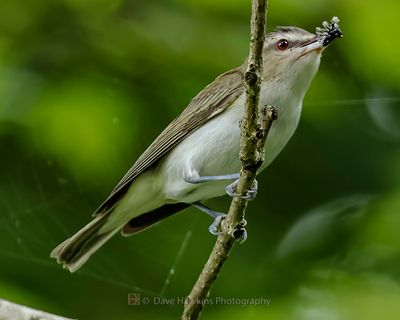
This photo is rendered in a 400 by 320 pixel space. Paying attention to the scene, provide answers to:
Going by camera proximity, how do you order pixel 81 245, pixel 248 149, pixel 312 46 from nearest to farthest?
pixel 248 149 < pixel 312 46 < pixel 81 245

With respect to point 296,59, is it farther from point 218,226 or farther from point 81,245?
point 81,245

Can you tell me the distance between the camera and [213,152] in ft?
12.9

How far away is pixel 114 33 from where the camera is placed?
4184mm

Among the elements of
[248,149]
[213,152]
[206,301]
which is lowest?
[206,301]

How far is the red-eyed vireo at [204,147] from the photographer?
3.84 metres

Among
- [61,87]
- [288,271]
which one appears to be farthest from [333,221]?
[61,87]

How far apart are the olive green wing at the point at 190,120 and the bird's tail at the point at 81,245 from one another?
104mm

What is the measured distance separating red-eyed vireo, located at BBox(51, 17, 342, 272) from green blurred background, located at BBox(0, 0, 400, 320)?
0.51 ft

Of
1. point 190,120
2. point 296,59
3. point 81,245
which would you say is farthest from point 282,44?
point 81,245

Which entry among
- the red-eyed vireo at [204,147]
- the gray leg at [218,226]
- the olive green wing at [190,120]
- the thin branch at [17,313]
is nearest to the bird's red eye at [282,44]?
the red-eyed vireo at [204,147]

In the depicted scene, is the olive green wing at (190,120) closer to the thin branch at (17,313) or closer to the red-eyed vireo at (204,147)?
the red-eyed vireo at (204,147)

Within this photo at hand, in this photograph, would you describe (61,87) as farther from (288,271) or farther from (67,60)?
(288,271)

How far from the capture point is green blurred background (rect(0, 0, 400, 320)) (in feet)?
12.9

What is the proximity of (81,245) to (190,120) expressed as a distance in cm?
83
